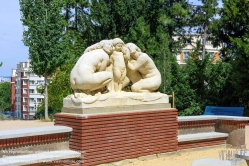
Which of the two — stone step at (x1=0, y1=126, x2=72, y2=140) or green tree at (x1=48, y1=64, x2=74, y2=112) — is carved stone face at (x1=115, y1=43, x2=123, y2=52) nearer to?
stone step at (x1=0, y1=126, x2=72, y2=140)

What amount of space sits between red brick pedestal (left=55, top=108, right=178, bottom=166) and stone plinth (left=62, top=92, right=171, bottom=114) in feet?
0.42

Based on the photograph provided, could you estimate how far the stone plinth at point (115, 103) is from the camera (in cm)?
763

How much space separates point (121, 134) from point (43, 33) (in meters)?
13.5

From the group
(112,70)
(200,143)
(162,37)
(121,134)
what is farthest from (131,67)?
(162,37)

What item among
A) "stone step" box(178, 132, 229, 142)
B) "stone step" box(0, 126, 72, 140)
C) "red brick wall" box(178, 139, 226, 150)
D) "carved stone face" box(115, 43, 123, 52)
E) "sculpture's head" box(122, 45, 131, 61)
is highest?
"carved stone face" box(115, 43, 123, 52)

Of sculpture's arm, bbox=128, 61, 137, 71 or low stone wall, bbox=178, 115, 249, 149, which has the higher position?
sculpture's arm, bbox=128, 61, 137, 71

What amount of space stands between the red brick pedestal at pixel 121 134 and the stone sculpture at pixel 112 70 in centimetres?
63

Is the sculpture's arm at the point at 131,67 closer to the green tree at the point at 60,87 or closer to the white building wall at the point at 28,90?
the green tree at the point at 60,87

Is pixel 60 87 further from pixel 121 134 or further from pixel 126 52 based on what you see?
pixel 121 134

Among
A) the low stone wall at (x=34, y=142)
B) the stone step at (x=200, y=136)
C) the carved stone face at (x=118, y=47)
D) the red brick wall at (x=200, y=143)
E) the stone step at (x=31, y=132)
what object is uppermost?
the carved stone face at (x=118, y=47)

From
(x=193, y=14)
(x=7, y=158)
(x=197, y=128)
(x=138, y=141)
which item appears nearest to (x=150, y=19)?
(x=193, y=14)

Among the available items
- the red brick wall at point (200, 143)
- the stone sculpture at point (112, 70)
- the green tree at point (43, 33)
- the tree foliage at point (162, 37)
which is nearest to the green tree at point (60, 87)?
the tree foliage at point (162, 37)

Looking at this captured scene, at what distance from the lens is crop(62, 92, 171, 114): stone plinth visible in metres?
7.63

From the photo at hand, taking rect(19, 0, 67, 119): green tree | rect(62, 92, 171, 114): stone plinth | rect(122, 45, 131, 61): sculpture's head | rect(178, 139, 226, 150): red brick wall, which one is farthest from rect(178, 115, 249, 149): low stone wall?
rect(19, 0, 67, 119): green tree
